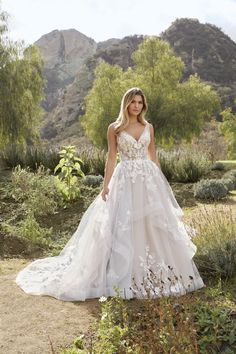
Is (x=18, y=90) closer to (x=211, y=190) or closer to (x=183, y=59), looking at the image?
(x=211, y=190)

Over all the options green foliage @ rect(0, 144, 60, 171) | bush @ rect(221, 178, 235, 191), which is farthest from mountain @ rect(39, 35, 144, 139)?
bush @ rect(221, 178, 235, 191)

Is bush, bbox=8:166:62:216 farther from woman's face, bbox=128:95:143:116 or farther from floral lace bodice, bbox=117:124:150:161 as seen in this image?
woman's face, bbox=128:95:143:116

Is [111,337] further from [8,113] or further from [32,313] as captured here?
[8,113]

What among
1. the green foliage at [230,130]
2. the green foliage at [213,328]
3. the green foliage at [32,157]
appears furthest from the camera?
the green foliage at [230,130]

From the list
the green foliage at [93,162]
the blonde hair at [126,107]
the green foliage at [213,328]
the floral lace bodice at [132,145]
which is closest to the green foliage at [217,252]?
the green foliage at [213,328]

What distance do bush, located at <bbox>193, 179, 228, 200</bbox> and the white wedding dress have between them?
5.44 m

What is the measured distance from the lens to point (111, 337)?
11.2ft

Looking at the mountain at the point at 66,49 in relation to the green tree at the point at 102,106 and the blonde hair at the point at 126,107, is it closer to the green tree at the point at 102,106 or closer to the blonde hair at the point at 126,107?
the green tree at the point at 102,106

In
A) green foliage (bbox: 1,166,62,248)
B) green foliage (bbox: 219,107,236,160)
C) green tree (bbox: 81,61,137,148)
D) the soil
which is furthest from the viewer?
green foliage (bbox: 219,107,236,160)

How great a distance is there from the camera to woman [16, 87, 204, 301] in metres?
4.48

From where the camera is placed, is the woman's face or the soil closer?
the soil

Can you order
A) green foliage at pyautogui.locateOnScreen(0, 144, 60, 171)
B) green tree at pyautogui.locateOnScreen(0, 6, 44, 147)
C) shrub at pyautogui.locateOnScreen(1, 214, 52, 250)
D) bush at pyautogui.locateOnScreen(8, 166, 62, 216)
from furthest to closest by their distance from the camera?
green tree at pyautogui.locateOnScreen(0, 6, 44, 147) < green foliage at pyautogui.locateOnScreen(0, 144, 60, 171) < bush at pyautogui.locateOnScreen(8, 166, 62, 216) < shrub at pyautogui.locateOnScreen(1, 214, 52, 250)

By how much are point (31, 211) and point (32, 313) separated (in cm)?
429

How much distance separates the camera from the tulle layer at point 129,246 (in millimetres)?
4465
